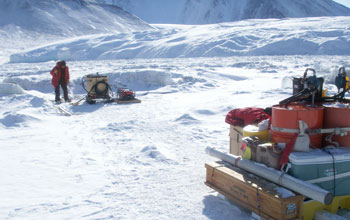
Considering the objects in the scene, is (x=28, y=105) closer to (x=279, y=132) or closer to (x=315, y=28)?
(x=279, y=132)

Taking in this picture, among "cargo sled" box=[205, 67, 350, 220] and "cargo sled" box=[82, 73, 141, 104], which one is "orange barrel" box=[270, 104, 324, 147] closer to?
"cargo sled" box=[205, 67, 350, 220]

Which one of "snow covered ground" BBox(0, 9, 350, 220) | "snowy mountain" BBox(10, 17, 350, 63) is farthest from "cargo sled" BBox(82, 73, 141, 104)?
"snowy mountain" BBox(10, 17, 350, 63)

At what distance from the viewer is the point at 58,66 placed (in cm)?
1098

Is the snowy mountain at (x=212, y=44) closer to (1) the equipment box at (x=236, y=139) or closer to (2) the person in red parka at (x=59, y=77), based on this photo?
(2) the person in red parka at (x=59, y=77)

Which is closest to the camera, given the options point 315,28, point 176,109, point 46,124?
point 46,124

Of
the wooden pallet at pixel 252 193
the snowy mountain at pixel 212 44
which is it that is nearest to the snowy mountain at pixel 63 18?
the snowy mountain at pixel 212 44

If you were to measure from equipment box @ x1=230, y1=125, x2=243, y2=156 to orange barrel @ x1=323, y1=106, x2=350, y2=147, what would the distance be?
1046 millimetres

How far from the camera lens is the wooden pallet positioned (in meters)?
3.00

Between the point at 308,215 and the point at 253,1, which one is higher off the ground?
the point at 253,1

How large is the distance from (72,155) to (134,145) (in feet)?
3.22

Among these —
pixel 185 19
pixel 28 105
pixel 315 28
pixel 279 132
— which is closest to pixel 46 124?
pixel 28 105

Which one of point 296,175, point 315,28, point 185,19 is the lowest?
point 296,175

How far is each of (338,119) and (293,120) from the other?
1.53 feet

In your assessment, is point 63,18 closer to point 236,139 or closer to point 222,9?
point 222,9
